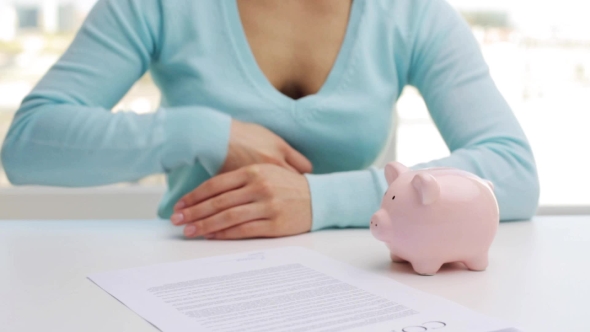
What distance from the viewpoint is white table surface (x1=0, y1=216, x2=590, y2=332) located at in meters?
0.49

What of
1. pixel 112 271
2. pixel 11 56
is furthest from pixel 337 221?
pixel 11 56

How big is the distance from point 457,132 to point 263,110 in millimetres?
302

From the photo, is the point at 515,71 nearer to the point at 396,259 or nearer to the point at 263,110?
the point at 263,110

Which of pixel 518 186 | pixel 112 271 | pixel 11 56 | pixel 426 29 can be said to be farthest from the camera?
pixel 11 56

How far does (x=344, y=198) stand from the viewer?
83 cm

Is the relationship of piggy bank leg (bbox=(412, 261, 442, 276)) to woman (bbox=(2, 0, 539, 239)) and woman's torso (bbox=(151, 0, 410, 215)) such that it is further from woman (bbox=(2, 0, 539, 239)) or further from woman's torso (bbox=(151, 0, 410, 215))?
woman's torso (bbox=(151, 0, 410, 215))

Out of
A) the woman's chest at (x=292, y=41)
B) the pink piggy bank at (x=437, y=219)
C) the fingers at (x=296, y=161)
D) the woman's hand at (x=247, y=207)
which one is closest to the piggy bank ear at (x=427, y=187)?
the pink piggy bank at (x=437, y=219)

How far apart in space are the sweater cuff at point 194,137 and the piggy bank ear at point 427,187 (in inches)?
14.3

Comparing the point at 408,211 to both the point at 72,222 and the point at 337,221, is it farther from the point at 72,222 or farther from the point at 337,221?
the point at 72,222

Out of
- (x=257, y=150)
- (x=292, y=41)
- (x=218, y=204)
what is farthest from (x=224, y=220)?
(x=292, y=41)

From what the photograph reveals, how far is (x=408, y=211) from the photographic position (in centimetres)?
58

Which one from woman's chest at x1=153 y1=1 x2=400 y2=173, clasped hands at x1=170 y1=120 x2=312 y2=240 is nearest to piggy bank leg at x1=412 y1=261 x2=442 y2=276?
clasped hands at x1=170 y1=120 x2=312 y2=240

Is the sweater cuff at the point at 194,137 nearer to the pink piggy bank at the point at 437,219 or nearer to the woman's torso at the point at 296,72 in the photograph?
→ the woman's torso at the point at 296,72

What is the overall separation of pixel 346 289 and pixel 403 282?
6 cm
